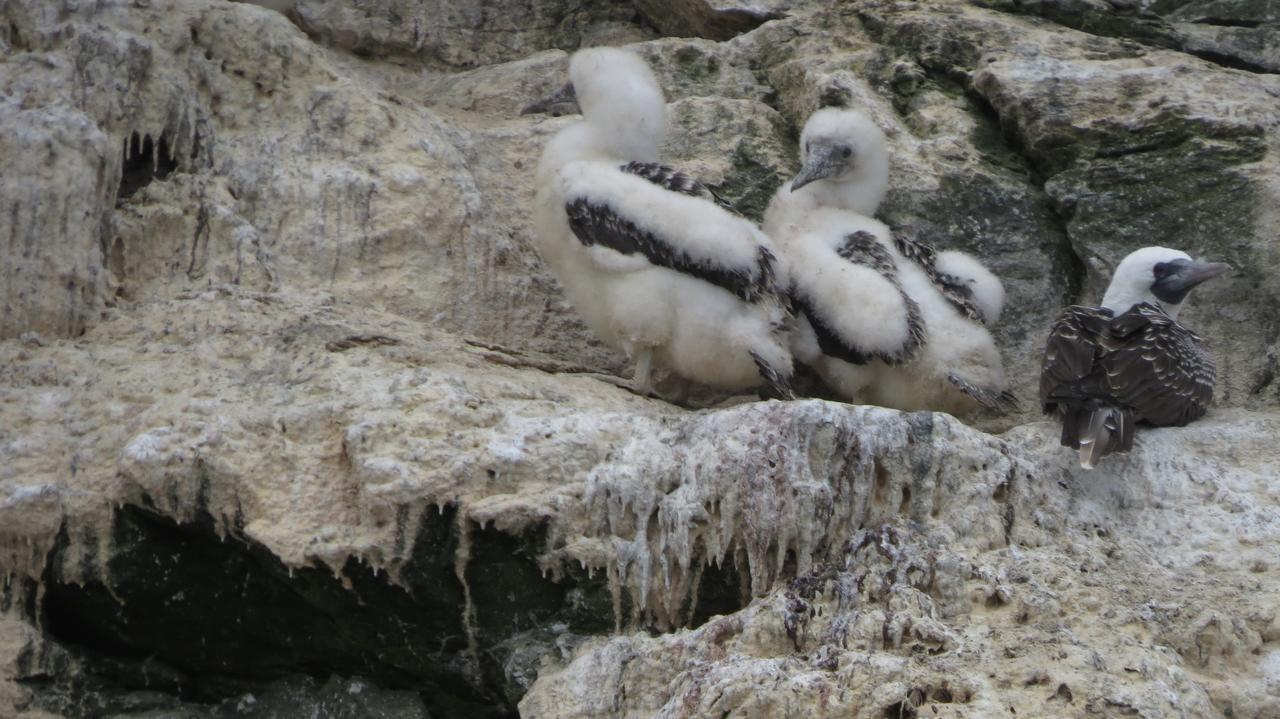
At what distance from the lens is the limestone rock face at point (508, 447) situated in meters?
4.54

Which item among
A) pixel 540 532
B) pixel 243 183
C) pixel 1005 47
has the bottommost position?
pixel 540 532

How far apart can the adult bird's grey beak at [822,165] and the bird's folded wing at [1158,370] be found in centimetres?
128

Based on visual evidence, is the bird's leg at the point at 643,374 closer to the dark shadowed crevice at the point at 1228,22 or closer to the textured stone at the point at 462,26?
the textured stone at the point at 462,26

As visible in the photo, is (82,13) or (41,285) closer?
(41,285)

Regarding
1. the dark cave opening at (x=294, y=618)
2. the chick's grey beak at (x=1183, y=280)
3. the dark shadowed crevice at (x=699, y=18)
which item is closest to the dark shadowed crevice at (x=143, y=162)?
the dark cave opening at (x=294, y=618)

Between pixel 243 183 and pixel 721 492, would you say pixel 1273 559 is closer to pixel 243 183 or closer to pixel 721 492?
pixel 721 492

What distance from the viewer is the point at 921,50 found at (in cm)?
742

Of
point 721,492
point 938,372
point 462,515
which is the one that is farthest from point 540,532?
point 938,372

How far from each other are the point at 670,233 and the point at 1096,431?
1.57 metres

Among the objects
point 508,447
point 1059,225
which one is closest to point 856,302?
point 1059,225

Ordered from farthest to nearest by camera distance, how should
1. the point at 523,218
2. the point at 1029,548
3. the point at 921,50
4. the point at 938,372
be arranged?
the point at 921,50, the point at 523,218, the point at 938,372, the point at 1029,548

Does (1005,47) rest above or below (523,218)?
above

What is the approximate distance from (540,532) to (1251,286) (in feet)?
9.94

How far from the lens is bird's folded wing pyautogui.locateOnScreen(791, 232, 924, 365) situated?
5.80 m
